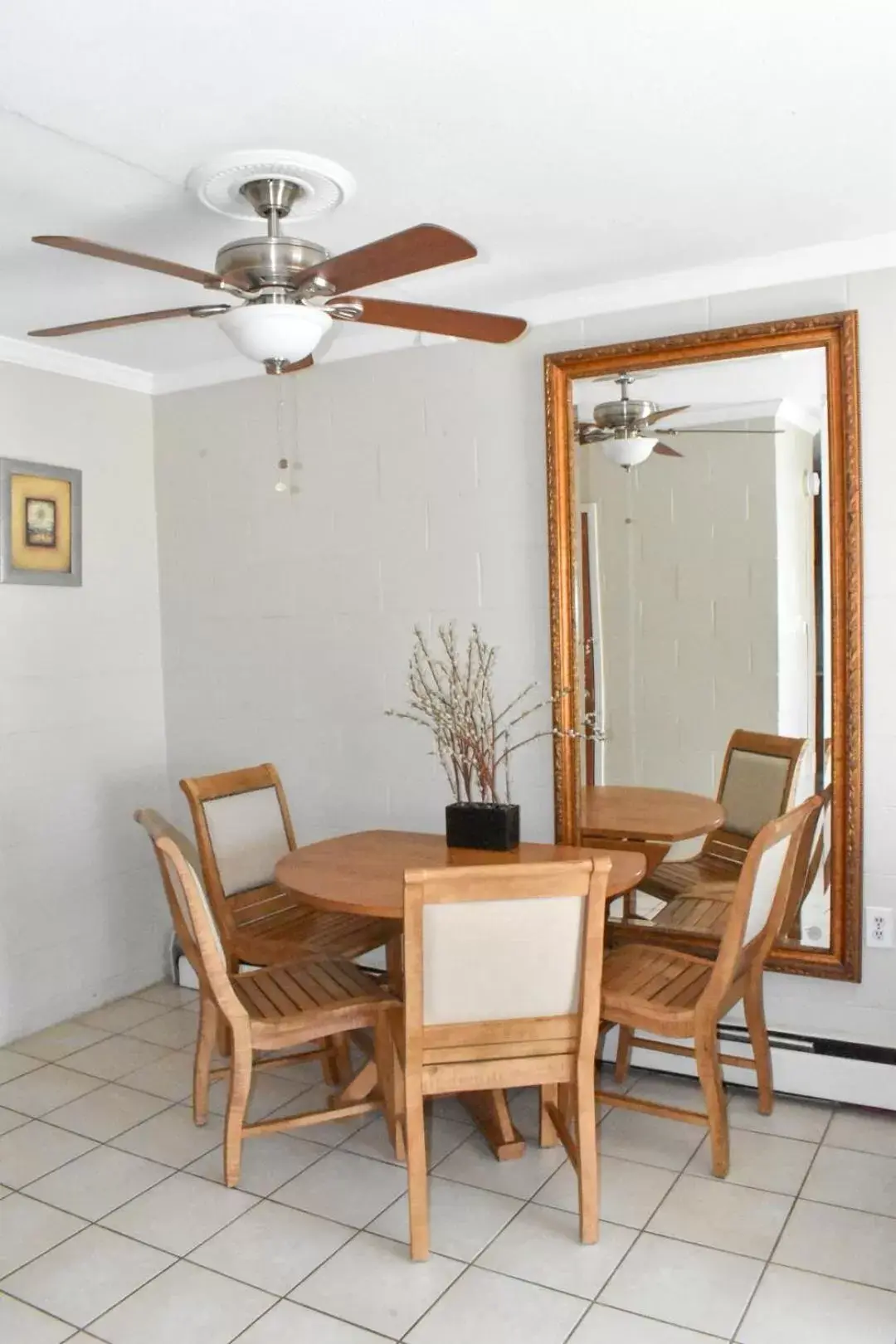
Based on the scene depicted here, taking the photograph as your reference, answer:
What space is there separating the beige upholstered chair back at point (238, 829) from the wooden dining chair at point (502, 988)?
3.62 feet

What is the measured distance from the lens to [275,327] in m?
2.06

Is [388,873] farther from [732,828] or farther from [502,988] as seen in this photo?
[732,828]

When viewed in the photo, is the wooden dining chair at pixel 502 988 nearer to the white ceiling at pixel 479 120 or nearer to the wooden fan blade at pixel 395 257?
the wooden fan blade at pixel 395 257

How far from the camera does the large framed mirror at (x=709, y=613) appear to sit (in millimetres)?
2799

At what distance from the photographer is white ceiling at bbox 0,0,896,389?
1672mm

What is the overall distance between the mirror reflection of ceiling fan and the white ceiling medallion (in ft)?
3.52

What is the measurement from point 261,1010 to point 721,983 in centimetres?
112

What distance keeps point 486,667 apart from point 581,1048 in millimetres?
1397

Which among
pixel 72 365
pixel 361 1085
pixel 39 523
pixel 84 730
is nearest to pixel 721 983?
pixel 361 1085

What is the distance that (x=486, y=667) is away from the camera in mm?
3348

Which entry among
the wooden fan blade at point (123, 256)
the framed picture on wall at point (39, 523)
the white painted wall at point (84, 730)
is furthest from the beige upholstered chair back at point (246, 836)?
the wooden fan blade at point (123, 256)

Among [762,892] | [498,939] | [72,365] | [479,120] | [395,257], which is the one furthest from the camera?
[72,365]

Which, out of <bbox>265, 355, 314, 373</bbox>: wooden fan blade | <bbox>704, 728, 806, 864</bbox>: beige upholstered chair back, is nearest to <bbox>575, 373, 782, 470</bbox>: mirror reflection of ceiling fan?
<bbox>704, 728, 806, 864</bbox>: beige upholstered chair back

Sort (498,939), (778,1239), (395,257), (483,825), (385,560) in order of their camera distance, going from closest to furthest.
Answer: (395,257), (498,939), (778,1239), (483,825), (385,560)
